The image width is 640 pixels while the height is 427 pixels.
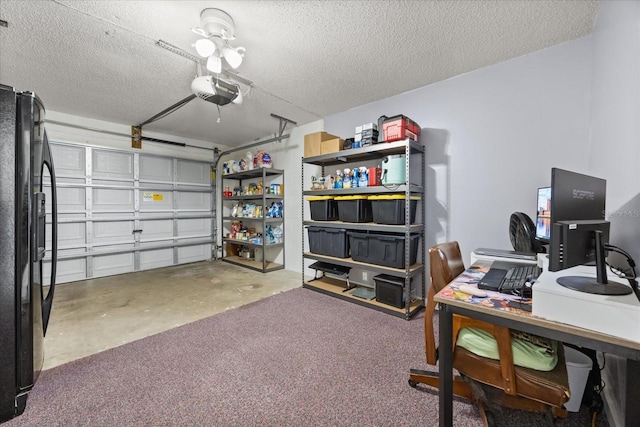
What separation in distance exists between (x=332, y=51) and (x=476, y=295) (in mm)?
2263

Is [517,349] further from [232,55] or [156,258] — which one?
[156,258]

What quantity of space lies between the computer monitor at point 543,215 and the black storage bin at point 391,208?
3.46 ft

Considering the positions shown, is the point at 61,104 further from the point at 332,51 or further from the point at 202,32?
the point at 332,51

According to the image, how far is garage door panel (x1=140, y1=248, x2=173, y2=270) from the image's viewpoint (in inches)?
185

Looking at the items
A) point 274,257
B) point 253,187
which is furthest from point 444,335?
point 253,187

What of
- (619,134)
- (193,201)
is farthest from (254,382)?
(193,201)

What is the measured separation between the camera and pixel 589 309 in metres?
0.87

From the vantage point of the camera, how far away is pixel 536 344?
1154 mm

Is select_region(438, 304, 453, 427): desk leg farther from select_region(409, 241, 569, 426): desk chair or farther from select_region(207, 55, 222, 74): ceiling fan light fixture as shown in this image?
select_region(207, 55, 222, 74): ceiling fan light fixture

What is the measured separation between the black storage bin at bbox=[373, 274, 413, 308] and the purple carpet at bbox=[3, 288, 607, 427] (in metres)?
0.28

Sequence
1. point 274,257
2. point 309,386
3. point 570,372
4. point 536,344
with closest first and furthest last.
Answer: point 536,344 → point 570,372 → point 309,386 → point 274,257

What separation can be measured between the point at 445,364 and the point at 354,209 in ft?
6.74

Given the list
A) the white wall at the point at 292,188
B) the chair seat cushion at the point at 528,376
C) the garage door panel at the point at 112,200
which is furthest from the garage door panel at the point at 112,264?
the chair seat cushion at the point at 528,376

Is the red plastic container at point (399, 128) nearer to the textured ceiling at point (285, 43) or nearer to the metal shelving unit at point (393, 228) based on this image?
the metal shelving unit at point (393, 228)
